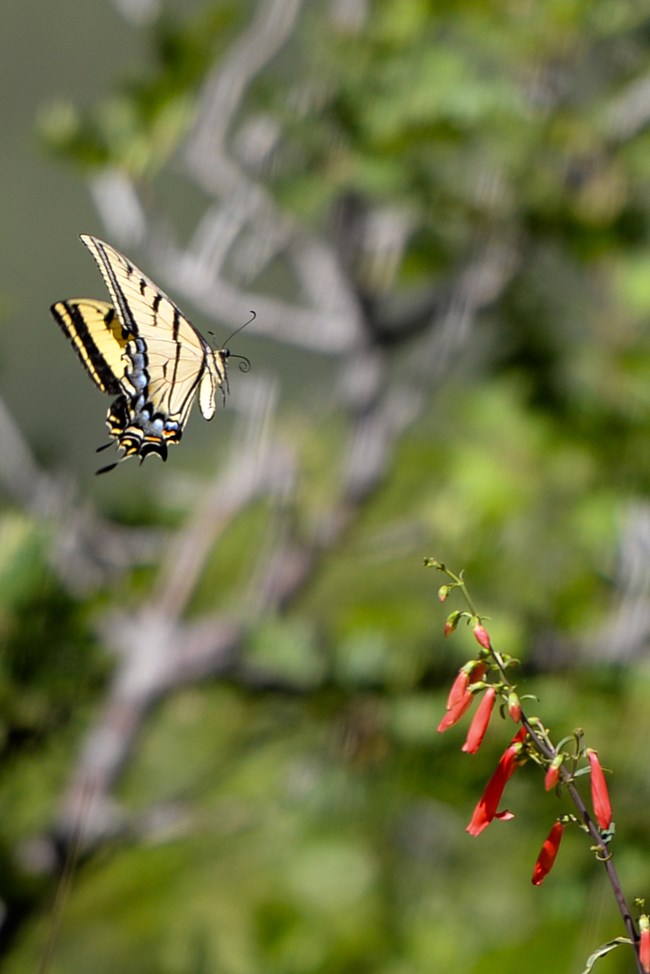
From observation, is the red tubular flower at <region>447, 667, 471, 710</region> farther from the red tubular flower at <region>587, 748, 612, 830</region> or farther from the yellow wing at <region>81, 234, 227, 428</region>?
the yellow wing at <region>81, 234, 227, 428</region>

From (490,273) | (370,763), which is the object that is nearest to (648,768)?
(370,763)

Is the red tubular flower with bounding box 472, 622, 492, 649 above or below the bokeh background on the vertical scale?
below

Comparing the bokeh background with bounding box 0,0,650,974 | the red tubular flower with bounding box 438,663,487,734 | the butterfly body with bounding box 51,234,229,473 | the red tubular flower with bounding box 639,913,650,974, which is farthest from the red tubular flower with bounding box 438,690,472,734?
the bokeh background with bounding box 0,0,650,974

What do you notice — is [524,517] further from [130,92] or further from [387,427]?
[130,92]

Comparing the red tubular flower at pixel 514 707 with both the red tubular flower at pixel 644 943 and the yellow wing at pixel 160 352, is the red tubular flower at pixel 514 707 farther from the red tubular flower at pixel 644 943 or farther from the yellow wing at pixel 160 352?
the yellow wing at pixel 160 352

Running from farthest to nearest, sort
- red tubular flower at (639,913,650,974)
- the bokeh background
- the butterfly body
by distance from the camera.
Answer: the bokeh background
the butterfly body
red tubular flower at (639,913,650,974)

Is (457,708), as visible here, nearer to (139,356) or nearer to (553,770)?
(553,770)

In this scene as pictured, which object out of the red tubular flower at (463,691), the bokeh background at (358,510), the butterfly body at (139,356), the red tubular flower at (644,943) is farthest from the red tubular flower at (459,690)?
the bokeh background at (358,510)

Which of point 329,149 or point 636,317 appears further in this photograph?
point 636,317
